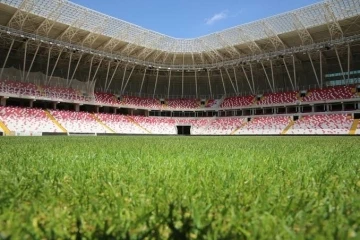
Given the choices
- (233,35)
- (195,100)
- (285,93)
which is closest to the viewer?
(233,35)

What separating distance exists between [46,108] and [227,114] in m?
34.0

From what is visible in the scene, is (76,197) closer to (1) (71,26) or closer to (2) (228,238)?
(2) (228,238)

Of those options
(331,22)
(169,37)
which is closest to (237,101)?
(169,37)

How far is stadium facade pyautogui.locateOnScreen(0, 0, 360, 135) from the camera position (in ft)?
127

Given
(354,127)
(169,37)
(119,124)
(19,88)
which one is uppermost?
(169,37)

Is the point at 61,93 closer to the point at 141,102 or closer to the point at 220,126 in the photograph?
the point at 141,102

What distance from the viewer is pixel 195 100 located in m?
62.8

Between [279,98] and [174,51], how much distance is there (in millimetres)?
21130

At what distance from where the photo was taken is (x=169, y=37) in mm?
50688

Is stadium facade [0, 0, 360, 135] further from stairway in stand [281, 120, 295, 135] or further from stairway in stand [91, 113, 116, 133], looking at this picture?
stairway in stand [281, 120, 295, 135]

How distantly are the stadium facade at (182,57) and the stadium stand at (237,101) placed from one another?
14.7 inches

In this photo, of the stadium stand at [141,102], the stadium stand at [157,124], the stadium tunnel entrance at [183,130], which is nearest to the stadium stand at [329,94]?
the stadium tunnel entrance at [183,130]

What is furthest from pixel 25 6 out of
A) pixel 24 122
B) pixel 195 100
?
pixel 195 100

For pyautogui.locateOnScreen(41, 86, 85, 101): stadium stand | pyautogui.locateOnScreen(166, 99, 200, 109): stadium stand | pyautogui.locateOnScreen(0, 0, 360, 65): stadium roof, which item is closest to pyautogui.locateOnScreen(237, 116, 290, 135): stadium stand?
pyautogui.locateOnScreen(0, 0, 360, 65): stadium roof
